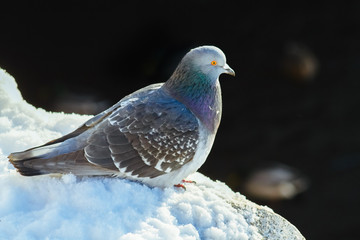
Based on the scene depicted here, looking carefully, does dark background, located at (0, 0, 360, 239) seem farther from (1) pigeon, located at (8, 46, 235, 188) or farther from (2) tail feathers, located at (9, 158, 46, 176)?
(2) tail feathers, located at (9, 158, 46, 176)

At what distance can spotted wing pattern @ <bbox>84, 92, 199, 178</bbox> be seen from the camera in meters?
3.88

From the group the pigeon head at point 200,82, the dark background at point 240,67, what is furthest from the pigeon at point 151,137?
the dark background at point 240,67

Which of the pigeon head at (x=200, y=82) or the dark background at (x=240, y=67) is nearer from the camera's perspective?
the pigeon head at (x=200, y=82)

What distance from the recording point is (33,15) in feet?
34.9

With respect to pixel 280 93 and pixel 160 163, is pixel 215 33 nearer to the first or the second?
pixel 280 93

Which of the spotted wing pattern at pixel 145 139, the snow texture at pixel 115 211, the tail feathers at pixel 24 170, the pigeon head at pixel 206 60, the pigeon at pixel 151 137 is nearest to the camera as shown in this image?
the snow texture at pixel 115 211

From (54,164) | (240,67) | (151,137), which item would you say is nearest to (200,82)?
(151,137)

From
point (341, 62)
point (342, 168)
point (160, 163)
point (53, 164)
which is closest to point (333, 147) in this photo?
point (342, 168)

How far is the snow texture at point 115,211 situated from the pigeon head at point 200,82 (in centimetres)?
58

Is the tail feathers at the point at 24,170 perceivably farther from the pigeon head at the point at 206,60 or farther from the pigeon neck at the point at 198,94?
the pigeon head at the point at 206,60

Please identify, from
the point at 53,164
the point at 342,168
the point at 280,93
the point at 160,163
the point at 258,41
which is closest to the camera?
the point at 53,164

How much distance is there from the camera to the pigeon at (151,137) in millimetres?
3764

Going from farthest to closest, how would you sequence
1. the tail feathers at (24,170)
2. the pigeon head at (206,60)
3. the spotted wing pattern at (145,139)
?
1. the pigeon head at (206,60)
2. the spotted wing pattern at (145,139)
3. the tail feathers at (24,170)

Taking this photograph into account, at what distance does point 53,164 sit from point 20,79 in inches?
270
